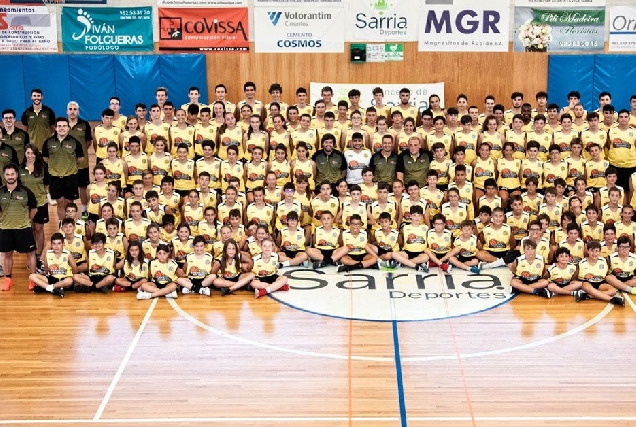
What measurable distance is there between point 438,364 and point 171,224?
5047 millimetres

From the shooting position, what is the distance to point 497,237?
13422mm

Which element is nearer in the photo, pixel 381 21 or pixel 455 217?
pixel 455 217

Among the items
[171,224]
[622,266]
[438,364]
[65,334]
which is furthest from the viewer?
[171,224]

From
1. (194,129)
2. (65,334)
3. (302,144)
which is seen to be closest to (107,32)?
(194,129)

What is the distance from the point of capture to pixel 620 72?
18.2 m

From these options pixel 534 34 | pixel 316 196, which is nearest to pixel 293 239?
pixel 316 196

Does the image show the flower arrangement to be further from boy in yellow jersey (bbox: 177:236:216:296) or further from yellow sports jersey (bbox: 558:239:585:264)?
boy in yellow jersey (bbox: 177:236:216:296)

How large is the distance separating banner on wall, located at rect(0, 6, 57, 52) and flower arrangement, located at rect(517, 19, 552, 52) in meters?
9.92

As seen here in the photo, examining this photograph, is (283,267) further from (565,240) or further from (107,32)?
(107,32)

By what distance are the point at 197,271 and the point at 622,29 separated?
10.9 metres

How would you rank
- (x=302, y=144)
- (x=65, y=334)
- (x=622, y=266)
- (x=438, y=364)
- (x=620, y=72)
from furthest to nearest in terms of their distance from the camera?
(x=620, y=72)
(x=302, y=144)
(x=622, y=266)
(x=65, y=334)
(x=438, y=364)

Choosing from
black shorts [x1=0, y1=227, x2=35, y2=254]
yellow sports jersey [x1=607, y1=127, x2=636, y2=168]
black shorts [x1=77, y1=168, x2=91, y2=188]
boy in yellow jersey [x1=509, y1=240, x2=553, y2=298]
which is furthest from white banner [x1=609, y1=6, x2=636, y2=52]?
black shorts [x1=0, y1=227, x2=35, y2=254]

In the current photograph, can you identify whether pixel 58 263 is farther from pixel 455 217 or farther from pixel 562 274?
pixel 562 274

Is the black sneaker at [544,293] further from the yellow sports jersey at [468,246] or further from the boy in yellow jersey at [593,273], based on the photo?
the yellow sports jersey at [468,246]
